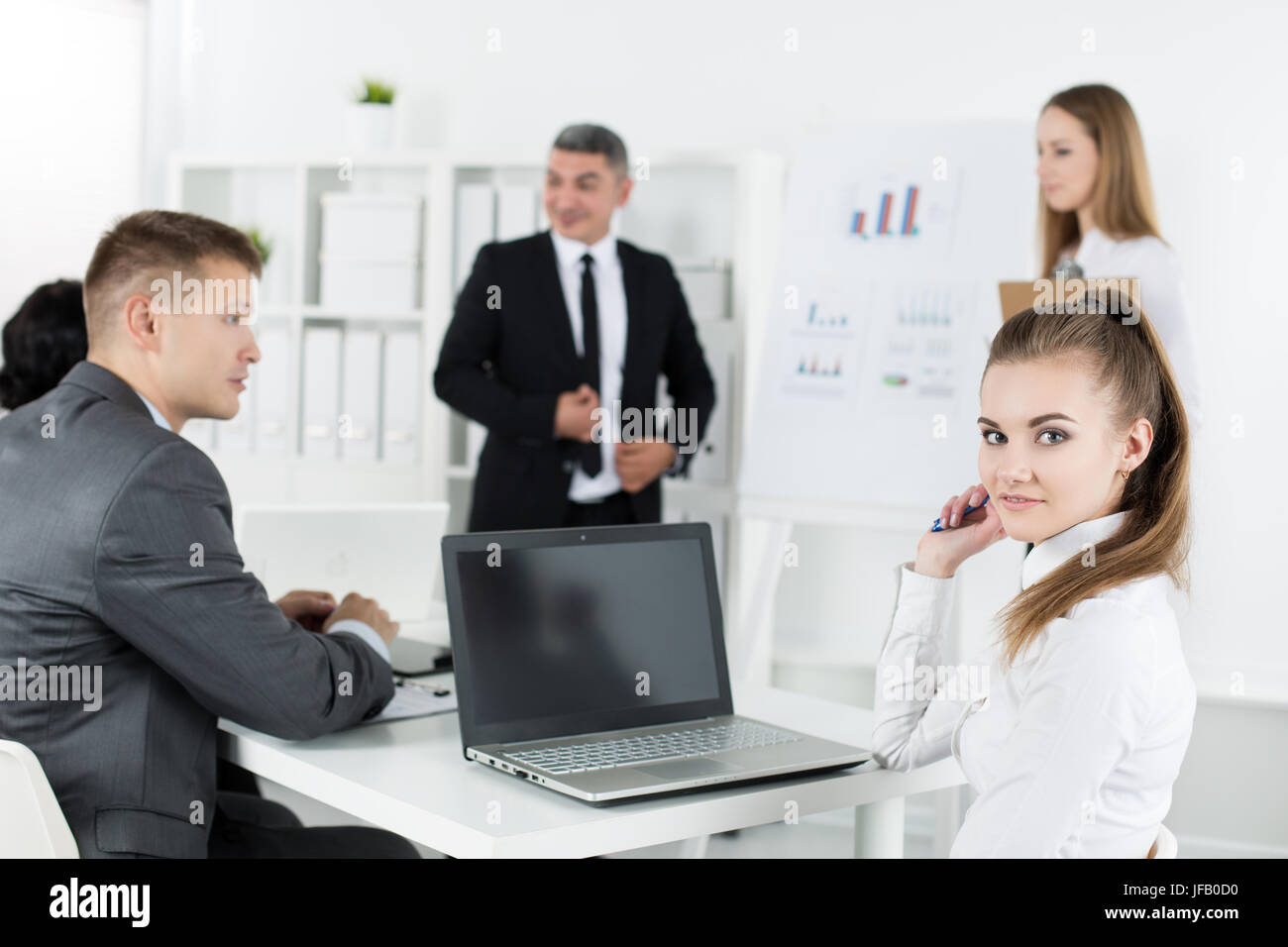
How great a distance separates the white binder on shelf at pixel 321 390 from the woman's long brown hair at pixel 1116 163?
2204mm

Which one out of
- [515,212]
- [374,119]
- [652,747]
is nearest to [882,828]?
[652,747]

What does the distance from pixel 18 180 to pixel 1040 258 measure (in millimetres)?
3156

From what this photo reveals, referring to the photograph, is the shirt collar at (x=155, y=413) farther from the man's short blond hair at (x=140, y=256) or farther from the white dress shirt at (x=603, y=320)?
the white dress shirt at (x=603, y=320)

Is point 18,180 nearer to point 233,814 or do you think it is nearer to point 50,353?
point 50,353

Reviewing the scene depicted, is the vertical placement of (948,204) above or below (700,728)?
above

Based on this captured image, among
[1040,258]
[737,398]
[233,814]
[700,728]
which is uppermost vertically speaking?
[1040,258]

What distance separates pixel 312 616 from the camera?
2.01 m

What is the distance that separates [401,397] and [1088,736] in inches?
118

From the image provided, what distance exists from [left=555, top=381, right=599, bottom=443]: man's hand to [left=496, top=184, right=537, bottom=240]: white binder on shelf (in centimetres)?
79

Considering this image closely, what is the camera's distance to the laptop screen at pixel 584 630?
1.62m

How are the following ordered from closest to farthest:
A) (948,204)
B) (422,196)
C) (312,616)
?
(312,616) → (948,204) → (422,196)

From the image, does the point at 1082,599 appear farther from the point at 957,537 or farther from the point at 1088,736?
the point at 957,537

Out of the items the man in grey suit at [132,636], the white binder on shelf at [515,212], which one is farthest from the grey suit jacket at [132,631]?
the white binder on shelf at [515,212]

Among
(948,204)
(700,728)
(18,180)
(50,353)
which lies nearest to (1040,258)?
(948,204)
